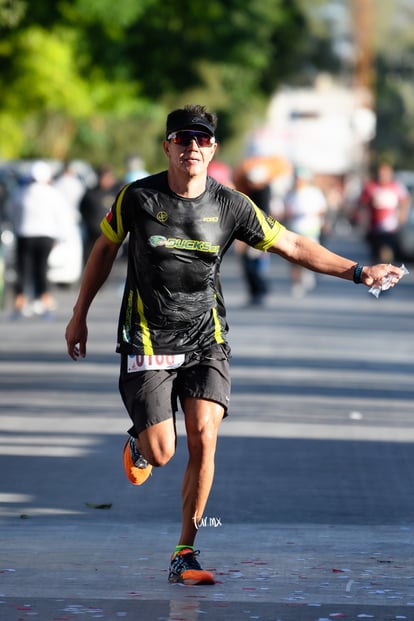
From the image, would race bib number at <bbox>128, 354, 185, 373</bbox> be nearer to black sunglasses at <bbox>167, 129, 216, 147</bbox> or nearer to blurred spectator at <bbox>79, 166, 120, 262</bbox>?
black sunglasses at <bbox>167, 129, 216, 147</bbox>

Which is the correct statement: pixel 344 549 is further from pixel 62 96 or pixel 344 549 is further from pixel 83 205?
pixel 62 96

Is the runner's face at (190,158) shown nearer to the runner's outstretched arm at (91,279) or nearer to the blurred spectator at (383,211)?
the runner's outstretched arm at (91,279)

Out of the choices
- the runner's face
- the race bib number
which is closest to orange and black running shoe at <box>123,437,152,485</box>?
the race bib number

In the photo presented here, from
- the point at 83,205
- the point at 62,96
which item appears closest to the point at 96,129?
the point at 62,96

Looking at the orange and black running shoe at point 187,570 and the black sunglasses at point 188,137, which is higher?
the black sunglasses at point 188,137

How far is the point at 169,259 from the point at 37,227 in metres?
14.0

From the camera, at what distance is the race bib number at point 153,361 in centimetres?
697

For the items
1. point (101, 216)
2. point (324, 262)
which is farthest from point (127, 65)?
point (324, 262)

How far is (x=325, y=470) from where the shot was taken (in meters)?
9.79

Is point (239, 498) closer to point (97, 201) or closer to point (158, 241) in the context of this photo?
point (158, 241)

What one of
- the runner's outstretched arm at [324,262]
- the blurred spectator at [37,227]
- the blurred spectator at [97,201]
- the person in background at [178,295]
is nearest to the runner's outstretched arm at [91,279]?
the person in background at [178,295]

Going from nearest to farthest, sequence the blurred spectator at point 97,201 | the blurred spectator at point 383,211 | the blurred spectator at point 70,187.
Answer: the blurred spectator at point 97,201 → the blurred spectator at point 383,211 → the blurred spectator at point 70,187

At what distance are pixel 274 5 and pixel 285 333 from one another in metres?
32.0

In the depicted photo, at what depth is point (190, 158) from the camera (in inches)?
271
